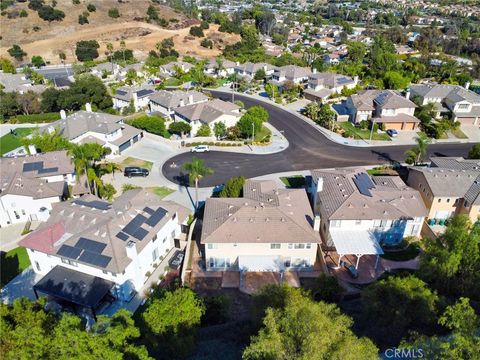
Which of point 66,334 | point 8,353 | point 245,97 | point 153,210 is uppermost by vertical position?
point 66,334

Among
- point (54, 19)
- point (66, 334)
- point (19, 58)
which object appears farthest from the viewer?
point (54, 19)

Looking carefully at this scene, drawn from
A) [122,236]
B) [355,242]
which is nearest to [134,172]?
[122,236]

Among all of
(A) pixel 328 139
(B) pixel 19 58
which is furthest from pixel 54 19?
(A) pixel 328 139

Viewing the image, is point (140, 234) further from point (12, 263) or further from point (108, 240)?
point (12, 263)

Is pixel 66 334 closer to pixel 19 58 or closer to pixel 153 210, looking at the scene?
pixel 153 210

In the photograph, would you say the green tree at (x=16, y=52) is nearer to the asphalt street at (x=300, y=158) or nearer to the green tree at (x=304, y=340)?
the asphalt street at (x=300, y=158)

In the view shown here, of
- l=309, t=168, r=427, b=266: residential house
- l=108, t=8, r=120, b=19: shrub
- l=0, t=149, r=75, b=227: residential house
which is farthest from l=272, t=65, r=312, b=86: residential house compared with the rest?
l=108, t=8, r=120, b=19: shrub
